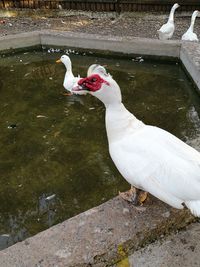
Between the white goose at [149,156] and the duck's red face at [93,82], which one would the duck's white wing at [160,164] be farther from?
the duck's red face at [93,82]

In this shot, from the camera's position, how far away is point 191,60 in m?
5.95

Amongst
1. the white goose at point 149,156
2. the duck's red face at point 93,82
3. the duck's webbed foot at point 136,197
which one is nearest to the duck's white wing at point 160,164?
the white goose at point 149,156

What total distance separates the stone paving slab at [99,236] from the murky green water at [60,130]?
1233 millimetres

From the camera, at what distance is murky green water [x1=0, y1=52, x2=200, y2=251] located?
4.04 meters

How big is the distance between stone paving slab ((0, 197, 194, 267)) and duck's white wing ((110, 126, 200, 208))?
328mm

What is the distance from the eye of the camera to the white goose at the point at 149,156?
7.67 ft

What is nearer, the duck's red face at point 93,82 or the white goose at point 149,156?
the white goose at point 149,156

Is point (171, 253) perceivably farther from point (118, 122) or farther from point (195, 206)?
point (118, 122)

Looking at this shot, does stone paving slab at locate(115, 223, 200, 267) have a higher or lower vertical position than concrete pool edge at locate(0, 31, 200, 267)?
lower

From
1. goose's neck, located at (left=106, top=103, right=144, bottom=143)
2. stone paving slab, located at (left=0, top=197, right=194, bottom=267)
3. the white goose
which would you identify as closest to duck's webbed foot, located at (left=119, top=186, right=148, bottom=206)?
stone paving slab, located at (left=0, top=197, right=194, bottom=267)

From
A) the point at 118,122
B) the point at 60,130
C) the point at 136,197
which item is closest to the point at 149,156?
the point at 118,122

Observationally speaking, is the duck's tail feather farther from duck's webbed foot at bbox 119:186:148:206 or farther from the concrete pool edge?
duck's webbed foot at bbox 119:186:148:206

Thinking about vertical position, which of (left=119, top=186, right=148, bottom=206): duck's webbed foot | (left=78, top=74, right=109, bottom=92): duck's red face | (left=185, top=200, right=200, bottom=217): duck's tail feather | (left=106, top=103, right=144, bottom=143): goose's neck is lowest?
(left=119, top=186, right=148, bottom=206): duck's webbed foot

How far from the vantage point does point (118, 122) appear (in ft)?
8.55
